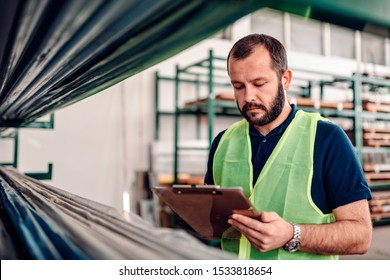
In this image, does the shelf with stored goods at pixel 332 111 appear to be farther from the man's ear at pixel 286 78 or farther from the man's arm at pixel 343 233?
Answer: the man's arm at pixel 343 233

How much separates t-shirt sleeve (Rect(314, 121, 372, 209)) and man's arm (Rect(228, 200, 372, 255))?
2cm

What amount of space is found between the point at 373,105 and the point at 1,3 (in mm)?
4282

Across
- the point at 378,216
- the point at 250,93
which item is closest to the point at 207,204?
the point at 250,93

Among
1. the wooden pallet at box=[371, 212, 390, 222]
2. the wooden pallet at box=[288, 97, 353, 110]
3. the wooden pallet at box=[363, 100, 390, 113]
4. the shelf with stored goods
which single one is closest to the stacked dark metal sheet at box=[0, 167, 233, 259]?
the shelf with stored goods

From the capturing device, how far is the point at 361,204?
35.5 inches

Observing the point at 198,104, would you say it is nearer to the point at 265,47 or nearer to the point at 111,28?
the point at 265,47

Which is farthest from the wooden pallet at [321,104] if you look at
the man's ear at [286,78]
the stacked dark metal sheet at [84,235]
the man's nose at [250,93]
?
the stacked dark metal sheet at [84,235]

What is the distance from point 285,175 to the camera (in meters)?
0.98

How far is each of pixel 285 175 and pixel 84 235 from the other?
551 millimetres

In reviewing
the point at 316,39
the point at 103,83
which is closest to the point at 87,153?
the point at 103,83

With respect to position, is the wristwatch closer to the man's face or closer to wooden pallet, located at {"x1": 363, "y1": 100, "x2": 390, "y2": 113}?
the man's face
